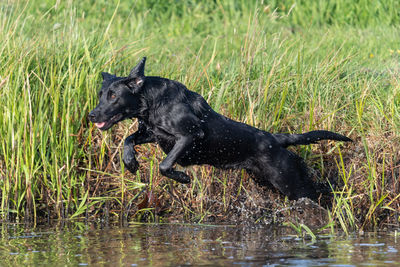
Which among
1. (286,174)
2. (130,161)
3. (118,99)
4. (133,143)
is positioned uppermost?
(118,99)

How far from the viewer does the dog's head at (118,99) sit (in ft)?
17.1

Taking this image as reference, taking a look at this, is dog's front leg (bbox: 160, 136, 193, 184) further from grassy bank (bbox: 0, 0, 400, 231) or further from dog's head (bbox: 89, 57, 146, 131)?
grassy bank (bbox: 0, 0, 400, 231)

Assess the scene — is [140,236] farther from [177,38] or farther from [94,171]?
[177,38]

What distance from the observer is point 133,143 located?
5.50 metres

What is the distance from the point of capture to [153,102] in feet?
17.5

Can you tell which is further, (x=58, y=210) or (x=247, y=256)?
(x=58, y=210)

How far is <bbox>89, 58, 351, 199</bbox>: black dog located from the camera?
5.26 meters

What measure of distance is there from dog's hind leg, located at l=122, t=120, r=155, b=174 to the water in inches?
23.0

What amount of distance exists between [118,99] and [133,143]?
45cm

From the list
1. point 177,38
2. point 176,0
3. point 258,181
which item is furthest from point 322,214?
point 176,0

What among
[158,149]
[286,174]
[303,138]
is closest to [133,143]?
[158,149]

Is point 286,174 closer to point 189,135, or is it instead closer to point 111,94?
point 189,135

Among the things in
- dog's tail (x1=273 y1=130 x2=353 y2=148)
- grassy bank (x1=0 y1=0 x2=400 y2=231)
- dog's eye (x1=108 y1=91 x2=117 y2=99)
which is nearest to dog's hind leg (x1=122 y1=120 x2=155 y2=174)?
dog's eye (x1=108 y1=91 x2=117 y2=99)

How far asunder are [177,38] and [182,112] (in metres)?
5.37
